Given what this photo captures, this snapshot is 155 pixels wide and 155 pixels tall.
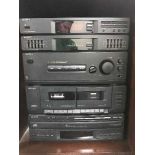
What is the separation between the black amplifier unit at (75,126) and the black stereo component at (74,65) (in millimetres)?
125

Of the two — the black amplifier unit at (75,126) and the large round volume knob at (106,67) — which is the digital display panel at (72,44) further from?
the black amplifier unit at (75,126)

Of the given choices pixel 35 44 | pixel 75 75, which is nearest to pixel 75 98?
pixel 75 75

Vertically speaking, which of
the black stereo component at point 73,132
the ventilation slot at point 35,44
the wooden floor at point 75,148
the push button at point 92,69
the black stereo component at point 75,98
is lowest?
the wooden floor at point 75,148

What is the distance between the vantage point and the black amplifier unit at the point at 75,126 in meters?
0.80

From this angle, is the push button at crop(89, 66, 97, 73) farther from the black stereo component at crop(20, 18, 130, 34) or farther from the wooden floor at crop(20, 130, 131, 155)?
the wooden floor at crop(20, 130, 131, 155)

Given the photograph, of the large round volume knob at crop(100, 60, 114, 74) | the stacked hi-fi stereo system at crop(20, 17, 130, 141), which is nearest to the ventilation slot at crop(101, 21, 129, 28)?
the stacked hi-fi stereo system at crop(20, 17, 130, 141)

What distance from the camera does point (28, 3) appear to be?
878 mm

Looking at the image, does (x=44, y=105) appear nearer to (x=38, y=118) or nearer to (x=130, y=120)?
(x=38, y=118)

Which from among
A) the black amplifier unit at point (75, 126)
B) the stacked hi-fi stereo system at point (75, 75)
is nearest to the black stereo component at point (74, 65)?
the stacked hi-fi stereo system at point (75, 75)

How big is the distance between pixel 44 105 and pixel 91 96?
15cm

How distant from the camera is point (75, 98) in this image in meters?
0.80
